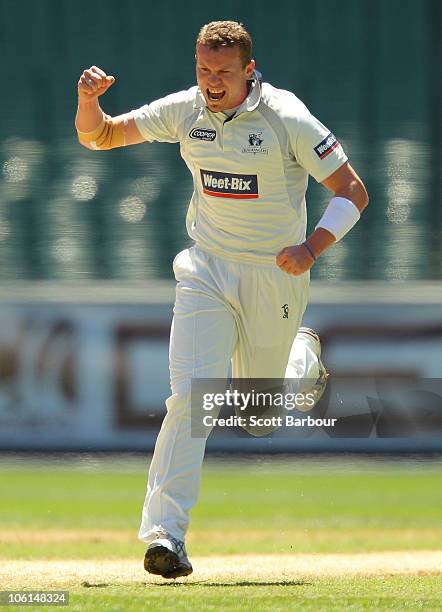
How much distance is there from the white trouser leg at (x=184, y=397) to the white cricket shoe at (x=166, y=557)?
0.04m

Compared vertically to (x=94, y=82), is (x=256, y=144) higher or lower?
lower

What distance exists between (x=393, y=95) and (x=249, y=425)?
3.60 meters

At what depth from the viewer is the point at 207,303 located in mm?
4113

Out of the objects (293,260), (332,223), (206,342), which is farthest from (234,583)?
(332,223)

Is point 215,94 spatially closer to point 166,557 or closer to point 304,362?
point 304,362

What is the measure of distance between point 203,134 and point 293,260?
0.49 metres

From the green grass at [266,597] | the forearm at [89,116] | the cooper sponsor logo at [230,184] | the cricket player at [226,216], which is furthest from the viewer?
the forearm at [89,116]

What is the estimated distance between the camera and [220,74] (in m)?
3.94

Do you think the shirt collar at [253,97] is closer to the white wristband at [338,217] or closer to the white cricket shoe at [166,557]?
the white wristband at [338,217]

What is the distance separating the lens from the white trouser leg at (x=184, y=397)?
3951 mm

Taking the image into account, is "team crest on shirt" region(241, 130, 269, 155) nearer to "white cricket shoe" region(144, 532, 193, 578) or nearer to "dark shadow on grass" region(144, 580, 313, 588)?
"white cricket shoe" region(144, 532, 193, 578)

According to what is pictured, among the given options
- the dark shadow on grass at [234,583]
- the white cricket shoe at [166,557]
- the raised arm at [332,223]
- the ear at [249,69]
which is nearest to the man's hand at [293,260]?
the raised arm at [332,223]

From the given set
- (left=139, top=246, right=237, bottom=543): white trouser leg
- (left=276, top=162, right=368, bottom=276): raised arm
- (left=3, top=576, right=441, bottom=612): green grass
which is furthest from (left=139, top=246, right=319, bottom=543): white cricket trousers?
(left=276, top=162, right=368, bottom=276): raised arm

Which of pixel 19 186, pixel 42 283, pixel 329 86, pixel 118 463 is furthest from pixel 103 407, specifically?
pixel 329 86
